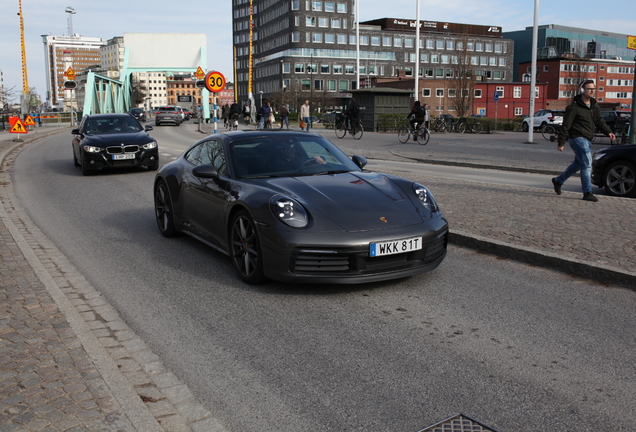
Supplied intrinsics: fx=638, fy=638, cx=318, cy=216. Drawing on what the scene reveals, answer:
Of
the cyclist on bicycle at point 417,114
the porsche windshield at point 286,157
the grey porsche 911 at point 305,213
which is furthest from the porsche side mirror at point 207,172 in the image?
the cyclist on bicycle at point 417,114

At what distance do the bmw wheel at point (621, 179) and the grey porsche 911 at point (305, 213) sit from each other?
21.5ft

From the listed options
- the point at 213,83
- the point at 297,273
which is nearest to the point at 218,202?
the point at 297,273

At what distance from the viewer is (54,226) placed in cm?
907

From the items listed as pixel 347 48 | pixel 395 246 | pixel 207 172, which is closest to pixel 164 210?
pixel 207 172

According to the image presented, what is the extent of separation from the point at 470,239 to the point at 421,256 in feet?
5.98

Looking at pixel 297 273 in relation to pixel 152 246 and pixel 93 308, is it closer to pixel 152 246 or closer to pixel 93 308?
pixel 93 308

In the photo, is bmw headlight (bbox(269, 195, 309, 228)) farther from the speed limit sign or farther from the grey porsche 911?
the speed limit sign

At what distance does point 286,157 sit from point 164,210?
7.39 ft

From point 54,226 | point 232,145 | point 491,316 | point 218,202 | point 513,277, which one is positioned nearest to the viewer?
point 491,316

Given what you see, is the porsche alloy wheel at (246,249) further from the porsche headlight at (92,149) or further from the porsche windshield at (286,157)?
the porsche headlight at (92,149)

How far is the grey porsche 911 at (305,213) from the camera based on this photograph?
17.1 ft

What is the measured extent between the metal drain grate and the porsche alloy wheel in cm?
266

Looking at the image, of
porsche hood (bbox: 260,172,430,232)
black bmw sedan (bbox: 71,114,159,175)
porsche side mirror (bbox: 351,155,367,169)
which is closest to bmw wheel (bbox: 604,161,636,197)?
porsche side mirror (bbox: 351,155,367,169)

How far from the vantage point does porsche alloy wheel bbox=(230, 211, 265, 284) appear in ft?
18.3
